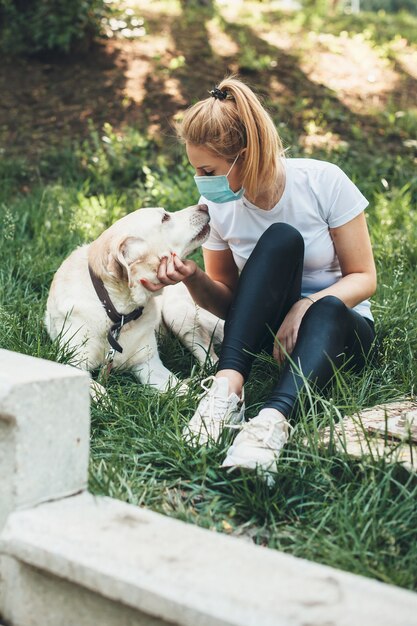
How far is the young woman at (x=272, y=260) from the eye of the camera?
2816 millimetres

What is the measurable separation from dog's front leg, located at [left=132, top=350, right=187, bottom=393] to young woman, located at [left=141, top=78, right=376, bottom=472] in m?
0.36

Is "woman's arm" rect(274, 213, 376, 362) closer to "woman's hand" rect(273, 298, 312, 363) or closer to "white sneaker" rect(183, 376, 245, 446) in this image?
"woman's hand" rect(273, 298, 312, 363)

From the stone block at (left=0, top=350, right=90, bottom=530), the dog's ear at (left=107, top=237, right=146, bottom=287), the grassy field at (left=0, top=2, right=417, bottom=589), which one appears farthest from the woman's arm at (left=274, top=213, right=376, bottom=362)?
the stone block at (left=0, top=350, right=90, bottom=530)

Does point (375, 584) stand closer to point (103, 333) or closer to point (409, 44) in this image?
point (103, 333)

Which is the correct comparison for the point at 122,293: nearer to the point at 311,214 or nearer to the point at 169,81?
the point at 311,214

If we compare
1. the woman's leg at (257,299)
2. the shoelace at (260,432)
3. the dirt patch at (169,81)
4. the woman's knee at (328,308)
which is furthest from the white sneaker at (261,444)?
the dirt patch at (169,81)

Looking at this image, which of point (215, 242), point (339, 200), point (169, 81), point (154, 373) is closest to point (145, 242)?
point (215, 242)

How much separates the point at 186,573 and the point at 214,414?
3.62 feet

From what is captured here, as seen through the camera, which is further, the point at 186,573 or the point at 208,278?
the point at 208,278

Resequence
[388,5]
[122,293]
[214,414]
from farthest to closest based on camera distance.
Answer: [388,5] → [122,293] → [214,414]

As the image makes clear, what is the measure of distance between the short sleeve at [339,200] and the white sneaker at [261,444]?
990 millimetres

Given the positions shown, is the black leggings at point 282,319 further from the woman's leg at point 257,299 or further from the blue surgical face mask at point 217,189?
the blue surgical face mask at point 217,189

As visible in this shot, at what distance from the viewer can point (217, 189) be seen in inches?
125

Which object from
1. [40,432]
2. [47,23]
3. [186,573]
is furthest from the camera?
[47,23]
